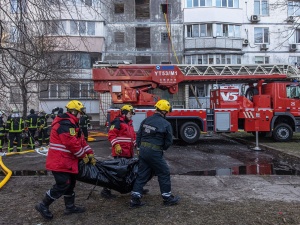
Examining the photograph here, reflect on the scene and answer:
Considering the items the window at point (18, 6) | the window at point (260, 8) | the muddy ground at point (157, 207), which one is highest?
the window at point (260, 8)

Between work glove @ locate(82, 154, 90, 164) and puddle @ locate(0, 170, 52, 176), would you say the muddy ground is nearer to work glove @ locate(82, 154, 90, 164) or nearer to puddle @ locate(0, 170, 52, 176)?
puddle @ locate(0, 170, 52, 176)

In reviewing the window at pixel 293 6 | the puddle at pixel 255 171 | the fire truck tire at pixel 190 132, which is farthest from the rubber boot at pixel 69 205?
the window at pixel 293 6

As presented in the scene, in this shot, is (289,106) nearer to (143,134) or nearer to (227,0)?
(143,134)

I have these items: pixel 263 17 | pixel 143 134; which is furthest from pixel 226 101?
pixel 263 17

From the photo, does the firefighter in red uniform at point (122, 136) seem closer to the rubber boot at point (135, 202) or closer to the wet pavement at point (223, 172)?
the wet pavement at point (223, 172)

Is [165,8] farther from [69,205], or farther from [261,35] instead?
[69,205]

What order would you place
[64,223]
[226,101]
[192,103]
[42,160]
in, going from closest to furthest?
[64,223] < [42,160] < [226,101] < [192,103]

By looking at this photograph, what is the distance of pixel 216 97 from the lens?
1503cm

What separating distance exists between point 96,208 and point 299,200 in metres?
3.53

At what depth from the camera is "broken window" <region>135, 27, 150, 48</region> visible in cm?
2842

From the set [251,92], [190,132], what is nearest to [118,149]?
[190,132]

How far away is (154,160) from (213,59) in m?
22.7

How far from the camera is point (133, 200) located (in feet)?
17.2

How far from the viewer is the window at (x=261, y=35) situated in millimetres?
28875
